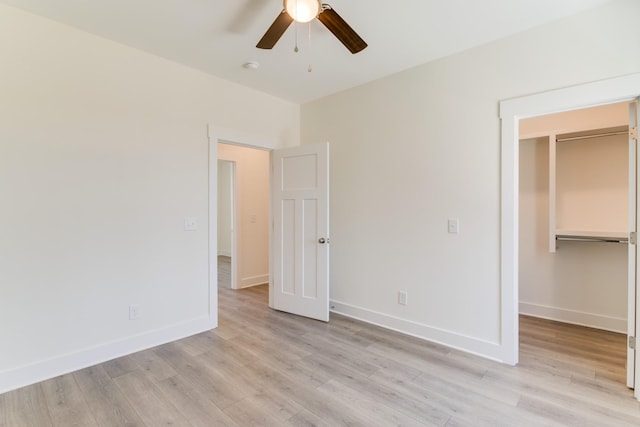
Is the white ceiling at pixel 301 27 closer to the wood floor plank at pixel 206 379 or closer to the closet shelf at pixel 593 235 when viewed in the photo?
the closet shelf at pixel 593 235

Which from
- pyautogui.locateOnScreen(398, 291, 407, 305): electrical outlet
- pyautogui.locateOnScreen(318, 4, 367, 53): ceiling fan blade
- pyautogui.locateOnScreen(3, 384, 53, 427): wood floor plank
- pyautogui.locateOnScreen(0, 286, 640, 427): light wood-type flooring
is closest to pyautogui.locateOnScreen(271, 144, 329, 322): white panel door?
pyautogui.locateOnScreen(0, 286, 640, 427): light wood-type flooring

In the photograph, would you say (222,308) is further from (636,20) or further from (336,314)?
(636,20)

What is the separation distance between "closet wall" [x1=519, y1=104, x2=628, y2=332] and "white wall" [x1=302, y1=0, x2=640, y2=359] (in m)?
1.30

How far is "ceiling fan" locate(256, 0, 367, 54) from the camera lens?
1645 mm

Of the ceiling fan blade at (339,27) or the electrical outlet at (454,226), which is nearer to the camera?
the ceiling fan blade at (339,27)

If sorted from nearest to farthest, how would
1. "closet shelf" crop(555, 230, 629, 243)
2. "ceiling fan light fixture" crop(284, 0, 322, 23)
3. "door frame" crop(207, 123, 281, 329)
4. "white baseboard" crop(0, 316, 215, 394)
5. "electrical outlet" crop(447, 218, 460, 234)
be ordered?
"ceiling fan light fixture" crop(284, 0, 322, 23) < "white baseboard" crop(0, 316, 215, 394) < "electrical outlet" crop(447, 218, 460, 234) < "closet shelf" crop(555, 230, 629, 243) < "door frame" crop(207, 123, 281, 329)

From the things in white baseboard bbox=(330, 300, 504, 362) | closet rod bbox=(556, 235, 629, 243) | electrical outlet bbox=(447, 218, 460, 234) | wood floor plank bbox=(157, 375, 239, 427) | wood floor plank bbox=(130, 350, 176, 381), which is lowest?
wood floor plank bbox=(157, 375, 239, 427)

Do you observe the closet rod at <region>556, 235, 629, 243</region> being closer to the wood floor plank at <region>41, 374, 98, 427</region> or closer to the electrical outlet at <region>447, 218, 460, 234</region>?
the electrical outlet at <region>447, 218, 460, 234</region>

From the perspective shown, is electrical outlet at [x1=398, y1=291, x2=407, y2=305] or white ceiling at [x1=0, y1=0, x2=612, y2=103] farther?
electrical outlet at [x1=398, y1=291, x2=407, y2=305]

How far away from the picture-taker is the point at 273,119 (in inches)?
152

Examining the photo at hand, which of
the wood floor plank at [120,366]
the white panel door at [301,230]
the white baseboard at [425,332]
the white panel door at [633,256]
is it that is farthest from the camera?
the white panel door at [301,230]

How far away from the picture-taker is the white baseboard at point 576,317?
3.10 m

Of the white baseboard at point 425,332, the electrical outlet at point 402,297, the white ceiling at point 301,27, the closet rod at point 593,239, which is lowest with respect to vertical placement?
the white baseboard at point 425,332

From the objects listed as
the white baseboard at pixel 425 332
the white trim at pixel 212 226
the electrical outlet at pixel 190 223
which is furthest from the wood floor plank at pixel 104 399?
the white baseboard at pixel 425 332
